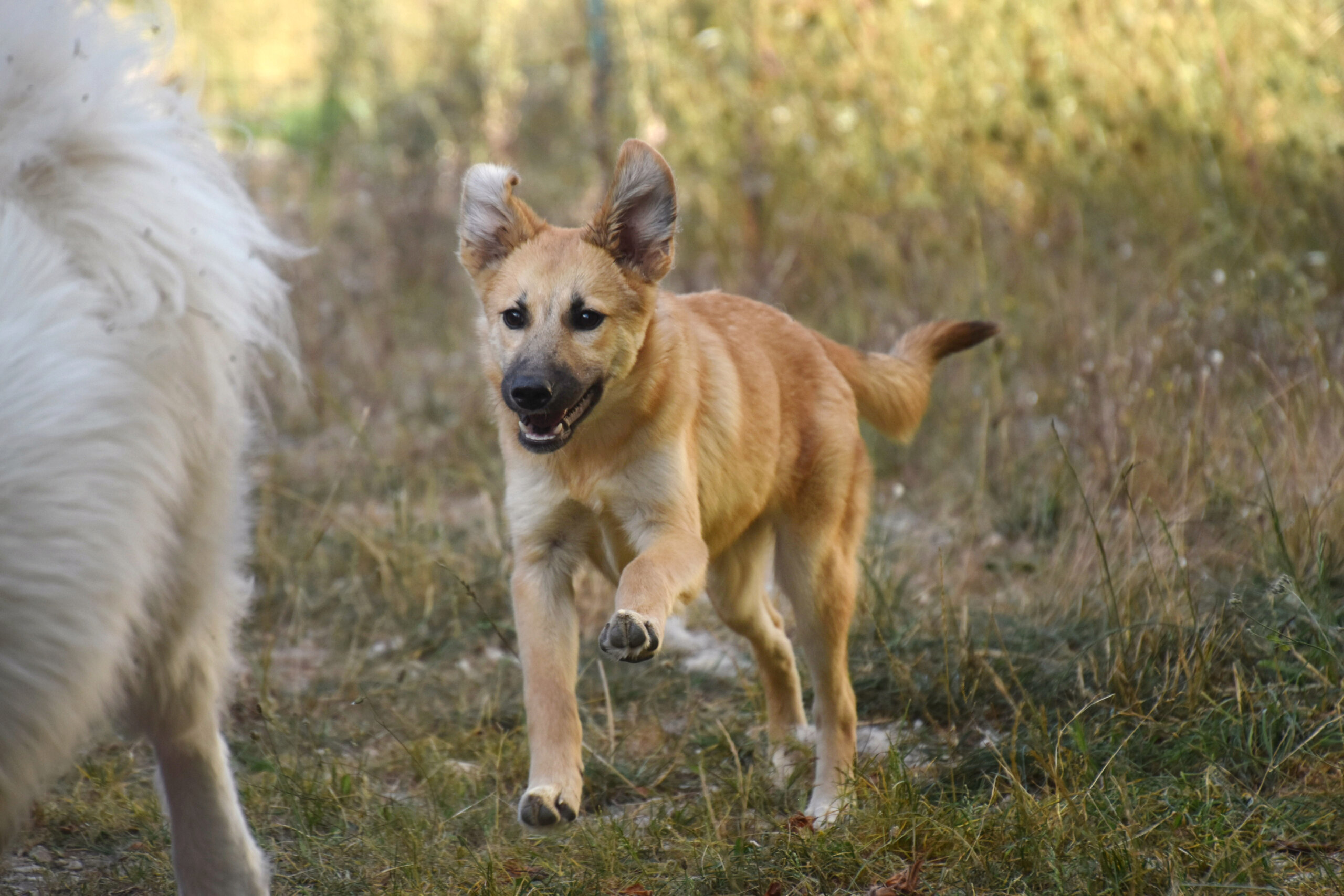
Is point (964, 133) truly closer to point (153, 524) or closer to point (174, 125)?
point (174, 125)

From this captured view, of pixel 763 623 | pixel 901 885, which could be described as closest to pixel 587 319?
pixel 763 623

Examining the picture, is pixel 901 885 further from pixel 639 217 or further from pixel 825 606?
pixel 639 217

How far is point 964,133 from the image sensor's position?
652 cm

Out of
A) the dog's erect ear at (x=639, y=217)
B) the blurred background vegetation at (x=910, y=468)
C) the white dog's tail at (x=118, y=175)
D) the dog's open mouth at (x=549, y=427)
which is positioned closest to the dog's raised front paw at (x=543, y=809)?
the blurred background vegetation at (x=910, y=468)

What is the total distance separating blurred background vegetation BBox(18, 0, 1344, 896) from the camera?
8.40ft

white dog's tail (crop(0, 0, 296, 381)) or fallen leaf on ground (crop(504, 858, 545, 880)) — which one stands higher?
white dog's tail (crop(0, 0, 296, 381))

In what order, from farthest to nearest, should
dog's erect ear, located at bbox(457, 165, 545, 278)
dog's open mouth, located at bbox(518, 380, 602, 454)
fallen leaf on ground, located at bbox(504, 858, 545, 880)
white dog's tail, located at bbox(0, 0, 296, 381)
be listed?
dog's erect ear, located at bbox(457, 165, 545, 278) → dog's open mouth, located at bbox(518, 380, 602, 454) → fallen leaf on ground, located at bbox(504, 858, 545, 880) → white dog's tail, located at bbox(0, 0, 296, 381)

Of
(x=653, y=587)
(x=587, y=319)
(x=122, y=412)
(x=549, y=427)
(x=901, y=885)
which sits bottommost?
(x=901, y=885)

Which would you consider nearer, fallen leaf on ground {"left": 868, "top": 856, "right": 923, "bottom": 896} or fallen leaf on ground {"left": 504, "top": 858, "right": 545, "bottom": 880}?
fallen leaf on ground {"left": 868, "top": 856, "right": 923, "bottom": 896}

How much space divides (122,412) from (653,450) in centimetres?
111

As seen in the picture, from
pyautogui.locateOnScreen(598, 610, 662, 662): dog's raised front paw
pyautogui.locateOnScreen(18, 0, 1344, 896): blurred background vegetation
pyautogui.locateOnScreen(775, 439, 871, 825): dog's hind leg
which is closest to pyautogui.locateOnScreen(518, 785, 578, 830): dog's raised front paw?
pyautogui.locateOnScreen(18, 0, 1344, 896): blurred background vegetation

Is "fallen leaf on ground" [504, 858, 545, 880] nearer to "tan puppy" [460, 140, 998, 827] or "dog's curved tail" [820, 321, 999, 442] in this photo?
"tan puppy" [460, 140, 998, 827]

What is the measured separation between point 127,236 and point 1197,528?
2972 mm

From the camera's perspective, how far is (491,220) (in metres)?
2.95
